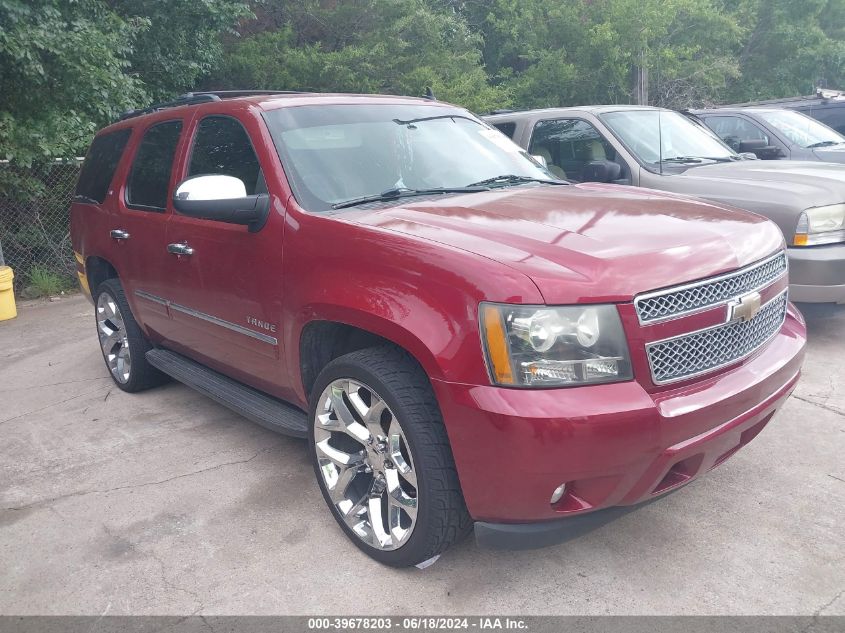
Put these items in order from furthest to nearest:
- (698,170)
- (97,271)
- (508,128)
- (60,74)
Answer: (60,74) → (508,128) → (698,170) → (97,271)

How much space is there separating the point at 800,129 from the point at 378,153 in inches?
297

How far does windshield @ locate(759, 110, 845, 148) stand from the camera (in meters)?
8.84

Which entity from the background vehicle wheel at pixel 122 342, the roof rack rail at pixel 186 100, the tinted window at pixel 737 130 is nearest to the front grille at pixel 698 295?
the roof rack rail at pixel 186 100

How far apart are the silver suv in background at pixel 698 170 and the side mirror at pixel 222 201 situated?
3.46 meters

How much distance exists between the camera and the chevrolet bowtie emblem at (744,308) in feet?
8.52

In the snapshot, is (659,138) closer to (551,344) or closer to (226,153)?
(226,153)

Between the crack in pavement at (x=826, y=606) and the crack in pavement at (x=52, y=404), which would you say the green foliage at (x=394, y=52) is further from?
the crack in pavement at (x=826, y=606)

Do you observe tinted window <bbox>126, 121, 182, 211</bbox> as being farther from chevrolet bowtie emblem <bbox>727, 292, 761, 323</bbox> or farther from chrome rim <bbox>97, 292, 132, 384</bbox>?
chevrolet bowtie emblem <bbox>727, 292, 761, 323</bbox>

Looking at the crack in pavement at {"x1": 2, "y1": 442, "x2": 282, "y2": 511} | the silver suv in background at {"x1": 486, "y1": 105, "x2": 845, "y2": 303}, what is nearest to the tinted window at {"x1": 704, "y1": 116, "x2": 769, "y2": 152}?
the silver suv in background at {"x1": 486, "y1": 105, "x2": 845, "y2": 303}

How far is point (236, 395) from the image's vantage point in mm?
3758

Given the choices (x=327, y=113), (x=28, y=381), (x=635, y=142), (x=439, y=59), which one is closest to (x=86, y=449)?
(x=28, y=381)

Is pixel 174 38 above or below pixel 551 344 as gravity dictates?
above

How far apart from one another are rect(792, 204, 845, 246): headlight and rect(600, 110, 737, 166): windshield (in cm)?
142

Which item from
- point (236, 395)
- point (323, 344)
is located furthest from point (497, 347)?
point (236, 395)
